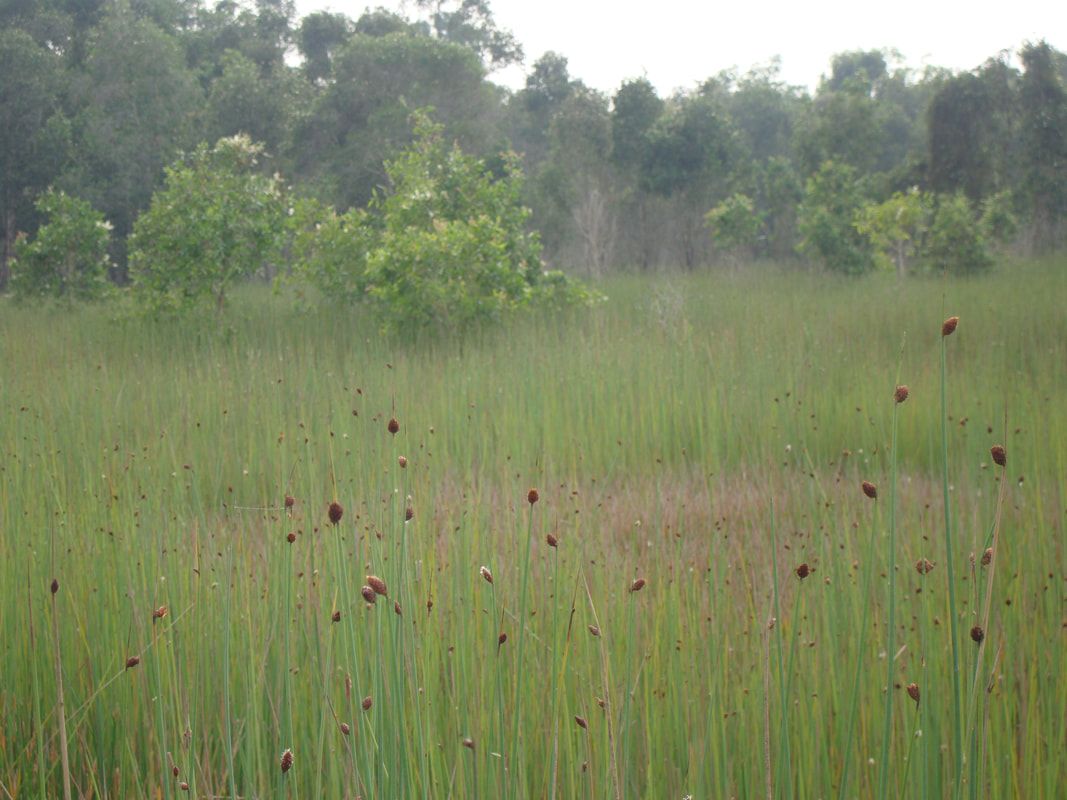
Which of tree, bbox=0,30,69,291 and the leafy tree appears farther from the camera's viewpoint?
tree, bbox=0,30,69,291

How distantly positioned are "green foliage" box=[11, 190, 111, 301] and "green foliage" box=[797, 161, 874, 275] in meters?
11.3

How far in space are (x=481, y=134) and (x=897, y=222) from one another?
8.87 metres

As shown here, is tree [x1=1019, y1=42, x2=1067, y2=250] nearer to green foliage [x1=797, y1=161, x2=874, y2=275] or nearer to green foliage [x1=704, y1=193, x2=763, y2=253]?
green foliage [x1=797, y1=161, x2=874, y2=275]

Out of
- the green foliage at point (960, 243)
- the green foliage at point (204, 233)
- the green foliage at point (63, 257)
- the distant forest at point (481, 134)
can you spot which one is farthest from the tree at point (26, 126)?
the green foliage at point (960, 243)

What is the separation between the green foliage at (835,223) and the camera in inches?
667

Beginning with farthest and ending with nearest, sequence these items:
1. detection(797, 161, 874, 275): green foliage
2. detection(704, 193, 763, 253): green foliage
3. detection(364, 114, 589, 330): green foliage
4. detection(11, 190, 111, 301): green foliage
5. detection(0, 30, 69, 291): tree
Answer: detection(704, 193, 763, 253): green foliage
detection(0, 30, 69, 291): tree
detection(797, 161, 874, 275): green foliage
detection(11, 190, 111, 301): green foliage
detection(364, 114, 589, 330): green foliage

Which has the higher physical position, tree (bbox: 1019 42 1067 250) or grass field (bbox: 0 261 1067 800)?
tree (bbox: 1019 42 1067 250)

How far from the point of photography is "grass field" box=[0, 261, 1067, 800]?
192cm

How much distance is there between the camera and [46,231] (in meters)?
13.3

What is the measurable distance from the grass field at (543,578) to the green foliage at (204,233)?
2766 mm

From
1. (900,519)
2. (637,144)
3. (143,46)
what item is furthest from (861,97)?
(900,519)

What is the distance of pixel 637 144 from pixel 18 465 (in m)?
18.6

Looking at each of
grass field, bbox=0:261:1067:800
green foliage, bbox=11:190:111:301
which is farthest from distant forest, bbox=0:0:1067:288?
grass field, bbox=0:261:1067:800

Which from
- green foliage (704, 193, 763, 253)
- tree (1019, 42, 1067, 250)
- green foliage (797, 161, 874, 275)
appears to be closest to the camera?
green foliage (797, 161, 874, 275)
